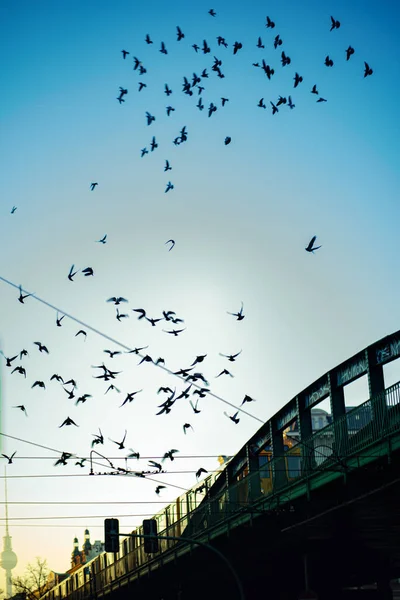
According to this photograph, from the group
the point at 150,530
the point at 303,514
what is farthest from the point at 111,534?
the point at 303,514

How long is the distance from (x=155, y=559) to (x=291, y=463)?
20674 mm

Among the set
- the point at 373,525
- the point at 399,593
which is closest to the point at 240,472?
the point at 373,525

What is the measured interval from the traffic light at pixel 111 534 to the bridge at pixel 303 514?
571 centimetres

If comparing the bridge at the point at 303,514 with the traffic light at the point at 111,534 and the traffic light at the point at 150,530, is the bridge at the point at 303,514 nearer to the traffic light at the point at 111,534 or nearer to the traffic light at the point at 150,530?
the traffic light at the point at 150,530

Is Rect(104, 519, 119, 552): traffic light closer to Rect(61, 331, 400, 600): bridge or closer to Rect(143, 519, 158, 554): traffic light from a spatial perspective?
Rect(143, 519, 158, 554): traffic light

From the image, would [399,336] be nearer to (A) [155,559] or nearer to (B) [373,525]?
(B) [373,525]

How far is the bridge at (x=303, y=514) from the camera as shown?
1085 inches

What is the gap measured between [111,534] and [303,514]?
809cm

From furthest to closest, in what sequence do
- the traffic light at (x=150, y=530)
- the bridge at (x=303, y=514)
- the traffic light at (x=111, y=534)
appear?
the traffic light at (x=150, y=530) < the traffic light at (x=111, y=534) < the bridge at (x=303, y=514)

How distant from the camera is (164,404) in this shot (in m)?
25.3

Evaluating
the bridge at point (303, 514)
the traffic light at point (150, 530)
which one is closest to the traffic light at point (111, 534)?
the traffic light at point (150, 530)

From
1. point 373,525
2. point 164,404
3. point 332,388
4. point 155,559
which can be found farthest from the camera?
point 155,559

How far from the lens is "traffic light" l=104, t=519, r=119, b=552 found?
3195cm

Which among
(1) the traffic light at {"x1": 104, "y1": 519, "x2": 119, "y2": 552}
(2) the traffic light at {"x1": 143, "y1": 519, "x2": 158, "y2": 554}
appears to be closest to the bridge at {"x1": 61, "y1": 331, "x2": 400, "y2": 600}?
(2) the traffic light at {"x1": 143, "y1": 519, "x2": 158, "y2": 554}
